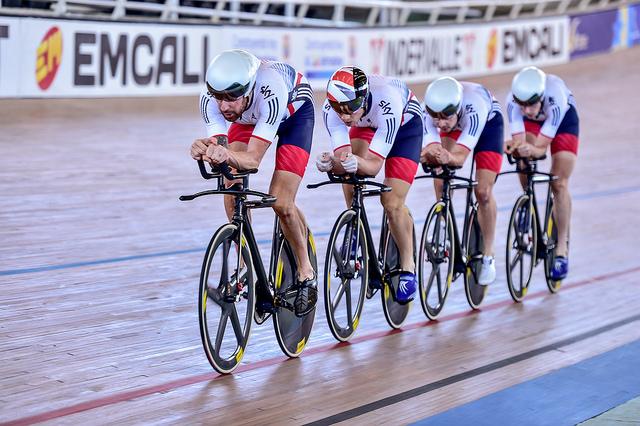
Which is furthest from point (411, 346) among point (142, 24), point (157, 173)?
point (142, 24)

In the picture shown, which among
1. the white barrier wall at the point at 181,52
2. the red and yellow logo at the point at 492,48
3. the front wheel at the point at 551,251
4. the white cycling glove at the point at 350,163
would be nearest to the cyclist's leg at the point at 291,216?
the white cycling glove at the point at 350,163

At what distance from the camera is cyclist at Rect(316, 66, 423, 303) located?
418 cm

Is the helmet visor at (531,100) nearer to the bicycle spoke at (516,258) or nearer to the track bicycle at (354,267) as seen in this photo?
the bicycle spoke at (516,258)

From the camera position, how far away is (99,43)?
1054 centimetres

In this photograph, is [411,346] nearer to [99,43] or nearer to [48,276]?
[48,276]

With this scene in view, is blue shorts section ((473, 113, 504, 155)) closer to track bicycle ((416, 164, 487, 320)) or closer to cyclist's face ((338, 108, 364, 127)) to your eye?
track bicycle ((416, 164, 487, 320))

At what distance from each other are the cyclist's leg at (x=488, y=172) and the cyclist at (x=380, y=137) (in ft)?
2.58

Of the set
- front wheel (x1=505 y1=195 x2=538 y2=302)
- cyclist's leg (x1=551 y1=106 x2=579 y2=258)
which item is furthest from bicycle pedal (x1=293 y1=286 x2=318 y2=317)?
cyclist's leg (x1=551 y1=106 x2=579 y2=258)

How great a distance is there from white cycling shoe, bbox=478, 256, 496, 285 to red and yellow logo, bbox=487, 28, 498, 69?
11.6 metres

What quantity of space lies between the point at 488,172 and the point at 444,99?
0.71 m

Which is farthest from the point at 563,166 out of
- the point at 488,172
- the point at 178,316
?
the point at 178,316

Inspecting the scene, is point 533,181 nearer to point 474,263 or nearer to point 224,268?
A: point 474,263

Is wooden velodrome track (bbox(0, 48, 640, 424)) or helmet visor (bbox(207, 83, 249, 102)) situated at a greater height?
helmet visor (bbox(207, 83, 249, 102))

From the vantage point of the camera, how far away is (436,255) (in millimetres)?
5121
